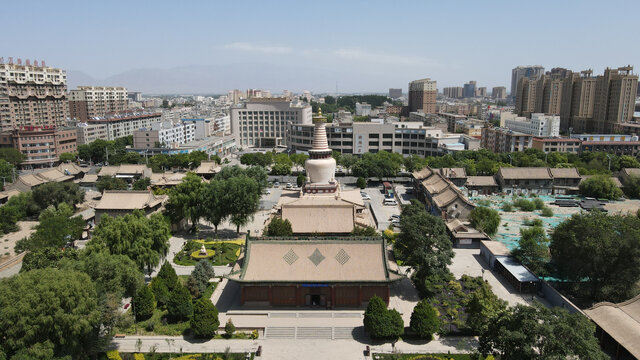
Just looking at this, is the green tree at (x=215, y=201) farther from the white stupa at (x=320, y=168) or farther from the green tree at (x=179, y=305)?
the green tree at (x=179, y=305)

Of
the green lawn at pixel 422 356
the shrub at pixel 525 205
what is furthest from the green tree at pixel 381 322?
the shrub at pixel 525 205

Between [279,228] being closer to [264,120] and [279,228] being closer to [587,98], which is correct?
[264,120]

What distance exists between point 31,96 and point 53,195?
198ft

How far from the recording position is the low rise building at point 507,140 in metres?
86.7

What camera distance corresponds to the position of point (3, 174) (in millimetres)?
63156

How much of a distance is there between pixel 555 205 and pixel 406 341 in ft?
131

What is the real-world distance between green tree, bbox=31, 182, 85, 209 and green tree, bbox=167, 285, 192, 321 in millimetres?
30167

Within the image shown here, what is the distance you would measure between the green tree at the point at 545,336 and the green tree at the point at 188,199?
29.0 metres

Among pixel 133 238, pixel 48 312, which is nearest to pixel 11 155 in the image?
pixel 133 238

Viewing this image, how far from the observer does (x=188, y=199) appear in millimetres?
41250

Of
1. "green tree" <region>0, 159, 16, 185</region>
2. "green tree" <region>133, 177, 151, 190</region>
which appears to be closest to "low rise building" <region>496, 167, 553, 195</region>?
"green tree" <region>133, 177, 151, 190</region>

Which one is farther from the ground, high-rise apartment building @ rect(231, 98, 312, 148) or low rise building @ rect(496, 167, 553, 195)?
high-rise apartment building @ rect(231, 98, 312, 148)

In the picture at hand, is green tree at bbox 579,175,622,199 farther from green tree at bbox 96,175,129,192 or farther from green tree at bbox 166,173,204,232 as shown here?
green tree at bbox 96,175,129,192

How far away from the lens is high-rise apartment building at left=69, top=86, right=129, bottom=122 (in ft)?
391
